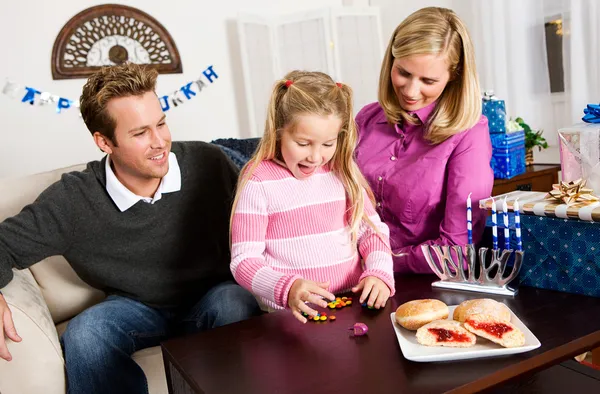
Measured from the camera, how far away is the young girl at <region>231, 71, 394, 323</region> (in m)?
1.35

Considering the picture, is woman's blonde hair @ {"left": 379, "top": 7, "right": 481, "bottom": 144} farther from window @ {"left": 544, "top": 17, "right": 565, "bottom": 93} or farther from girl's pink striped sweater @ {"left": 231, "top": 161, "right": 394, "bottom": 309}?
window @ {"left": 544, "top": 17, "right": 565, "bottom": 93}

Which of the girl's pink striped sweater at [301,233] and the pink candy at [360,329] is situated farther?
the girl's pink striped sweater at [301,233]

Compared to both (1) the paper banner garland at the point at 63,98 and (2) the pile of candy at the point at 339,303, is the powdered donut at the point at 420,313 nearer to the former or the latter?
(2) the pile of candy at the point at 339,303

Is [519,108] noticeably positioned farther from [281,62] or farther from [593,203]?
[593,203]

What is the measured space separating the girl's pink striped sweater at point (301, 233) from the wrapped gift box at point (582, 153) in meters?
0.46

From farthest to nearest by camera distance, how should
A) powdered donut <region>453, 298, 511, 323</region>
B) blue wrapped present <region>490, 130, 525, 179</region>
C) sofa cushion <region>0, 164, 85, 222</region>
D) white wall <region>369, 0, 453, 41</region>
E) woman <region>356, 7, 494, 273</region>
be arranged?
white wall <region>369, 0, 453, 41</region> → blue wrapped present <region>490, 130, 525, 179</region> → sofa cushion <region>0, 164, 85, 222</region> → woman <region>356, 7, 494, 273</region> → powdered donut <region>453, 298, 511, 323</region>

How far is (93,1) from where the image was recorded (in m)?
3.69

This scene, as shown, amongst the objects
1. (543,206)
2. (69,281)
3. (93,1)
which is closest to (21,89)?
(93,1)

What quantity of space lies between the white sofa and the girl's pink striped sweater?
1.49 feet

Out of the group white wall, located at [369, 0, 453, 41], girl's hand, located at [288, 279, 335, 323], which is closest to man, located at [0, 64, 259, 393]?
girl's hand, located at [288, 279, 335, 323]

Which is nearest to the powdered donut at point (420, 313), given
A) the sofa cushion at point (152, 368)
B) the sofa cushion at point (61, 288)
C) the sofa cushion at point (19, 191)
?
the sofa cushion at point (152, 368)

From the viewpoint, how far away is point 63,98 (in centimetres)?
360

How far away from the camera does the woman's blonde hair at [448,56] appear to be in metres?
1.44

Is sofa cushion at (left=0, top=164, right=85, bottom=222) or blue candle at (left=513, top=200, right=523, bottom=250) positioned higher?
sofa cushion at (left=0, top=164, right=85, bottom=222)
